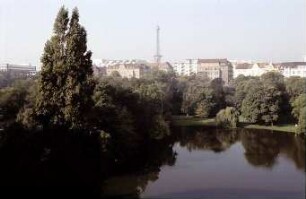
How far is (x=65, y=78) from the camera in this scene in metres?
11.3

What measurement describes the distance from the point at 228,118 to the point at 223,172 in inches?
553

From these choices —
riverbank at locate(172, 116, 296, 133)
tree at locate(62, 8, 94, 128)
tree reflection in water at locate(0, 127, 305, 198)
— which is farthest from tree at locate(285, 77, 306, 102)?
tree at locate(62, 8, 94, 128)

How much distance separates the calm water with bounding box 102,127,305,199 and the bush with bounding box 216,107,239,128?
5.33m

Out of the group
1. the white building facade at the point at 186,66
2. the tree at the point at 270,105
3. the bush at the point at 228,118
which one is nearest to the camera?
the tree at the point at 270,105

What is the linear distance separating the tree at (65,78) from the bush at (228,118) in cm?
1746

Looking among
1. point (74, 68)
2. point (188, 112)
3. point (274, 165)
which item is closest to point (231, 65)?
point (188, 112)

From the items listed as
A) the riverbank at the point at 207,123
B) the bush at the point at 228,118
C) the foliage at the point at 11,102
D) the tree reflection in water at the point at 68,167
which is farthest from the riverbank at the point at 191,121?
the foliage at the point at 11,102

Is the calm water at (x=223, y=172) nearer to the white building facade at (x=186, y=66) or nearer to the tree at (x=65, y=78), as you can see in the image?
the tree at (x=65, y=78)

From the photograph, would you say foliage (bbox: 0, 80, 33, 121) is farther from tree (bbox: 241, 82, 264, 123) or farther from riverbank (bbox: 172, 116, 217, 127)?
riverbank (bbox: 172, 116, 217, 127)

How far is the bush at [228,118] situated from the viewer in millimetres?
27688

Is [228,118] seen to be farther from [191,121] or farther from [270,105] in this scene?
[191,121]

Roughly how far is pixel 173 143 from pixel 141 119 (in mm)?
3057

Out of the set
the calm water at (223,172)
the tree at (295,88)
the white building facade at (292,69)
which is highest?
the white building facade at (292,69)

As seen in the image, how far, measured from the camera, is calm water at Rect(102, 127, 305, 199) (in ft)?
38.0
